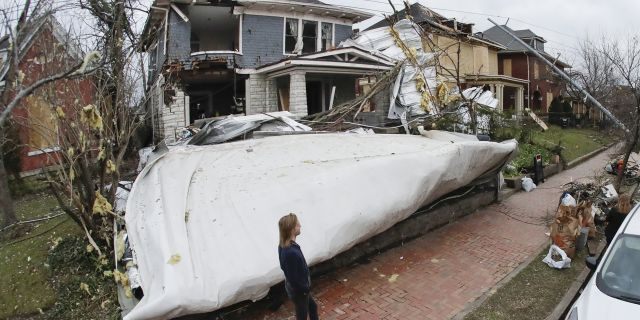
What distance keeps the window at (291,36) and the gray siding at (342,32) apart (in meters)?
2.35

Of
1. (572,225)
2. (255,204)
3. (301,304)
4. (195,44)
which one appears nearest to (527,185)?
(572,225)

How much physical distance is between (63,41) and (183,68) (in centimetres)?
640

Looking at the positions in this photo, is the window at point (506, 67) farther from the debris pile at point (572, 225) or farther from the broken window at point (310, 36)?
the debris pile at point (572, 225)

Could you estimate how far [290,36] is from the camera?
58.3 ft

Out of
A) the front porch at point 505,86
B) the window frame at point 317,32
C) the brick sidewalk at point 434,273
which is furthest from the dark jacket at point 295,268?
the front porch at point 505,86

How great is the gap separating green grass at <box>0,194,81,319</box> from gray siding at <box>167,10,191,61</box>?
355 inches

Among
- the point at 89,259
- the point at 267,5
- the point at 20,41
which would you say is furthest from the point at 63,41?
the point at 267,5

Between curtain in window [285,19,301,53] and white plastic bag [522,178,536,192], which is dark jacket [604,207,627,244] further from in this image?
curtain in window [285,19,301,53]

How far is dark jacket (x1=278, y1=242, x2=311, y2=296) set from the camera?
4000mm

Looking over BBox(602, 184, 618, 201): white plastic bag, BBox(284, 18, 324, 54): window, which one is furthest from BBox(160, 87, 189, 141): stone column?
BBox(602, 184, 618, 201): white plastic bag

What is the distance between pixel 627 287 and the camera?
394 centimetres

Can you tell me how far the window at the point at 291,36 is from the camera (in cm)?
1766

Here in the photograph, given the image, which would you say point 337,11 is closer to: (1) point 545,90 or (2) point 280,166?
(2) point 280,166

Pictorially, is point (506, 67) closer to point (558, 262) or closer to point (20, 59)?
point (558, 262)
